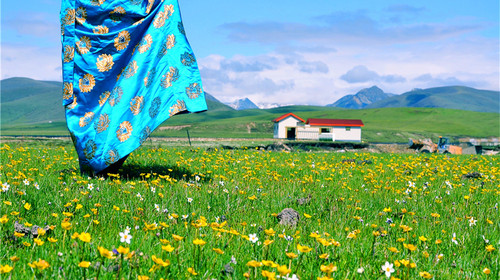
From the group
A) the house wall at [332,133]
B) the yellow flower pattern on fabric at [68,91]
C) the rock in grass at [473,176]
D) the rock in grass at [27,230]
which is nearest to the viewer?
the rock in grass at [27,230]

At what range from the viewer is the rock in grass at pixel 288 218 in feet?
15.8

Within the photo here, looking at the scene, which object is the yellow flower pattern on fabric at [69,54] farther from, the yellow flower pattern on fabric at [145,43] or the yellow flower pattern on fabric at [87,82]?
the yellow flower pattern on fabric at [145,43]

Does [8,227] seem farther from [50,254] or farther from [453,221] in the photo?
[453,221]

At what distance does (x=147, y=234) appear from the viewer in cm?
392

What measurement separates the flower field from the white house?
209 feet

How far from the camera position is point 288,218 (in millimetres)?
4930

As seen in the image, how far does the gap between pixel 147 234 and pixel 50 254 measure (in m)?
0.94

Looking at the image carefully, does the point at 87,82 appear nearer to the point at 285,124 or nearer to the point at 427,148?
the point at 427,148

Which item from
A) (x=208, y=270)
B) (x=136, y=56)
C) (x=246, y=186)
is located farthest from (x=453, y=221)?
(x=136, y=56)

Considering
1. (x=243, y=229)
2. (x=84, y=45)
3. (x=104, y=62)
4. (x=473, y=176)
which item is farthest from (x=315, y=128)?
(x=243, y=229)

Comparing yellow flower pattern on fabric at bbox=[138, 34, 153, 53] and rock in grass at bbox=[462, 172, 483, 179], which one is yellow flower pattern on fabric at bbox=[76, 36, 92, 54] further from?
rock in grass at bbox=[462, 172, 483, 179]

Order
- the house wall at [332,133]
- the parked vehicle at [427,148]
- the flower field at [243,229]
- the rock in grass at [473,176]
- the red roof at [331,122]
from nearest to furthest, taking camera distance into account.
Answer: the flower field at [243,229], the rock in grass at [473,176], the parked vehicle at [427,148], the red roof at [331,122], the house wall at [332,133]

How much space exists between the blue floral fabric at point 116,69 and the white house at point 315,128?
65.3m

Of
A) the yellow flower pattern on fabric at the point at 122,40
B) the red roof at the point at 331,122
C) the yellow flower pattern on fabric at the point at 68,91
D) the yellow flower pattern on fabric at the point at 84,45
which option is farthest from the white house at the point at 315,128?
the yellow flower pattern on fabric at the point at 68,91
